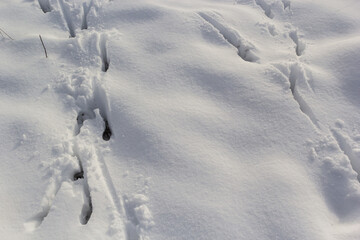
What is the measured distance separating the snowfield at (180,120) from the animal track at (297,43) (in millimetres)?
13

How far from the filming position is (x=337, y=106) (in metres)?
2.27

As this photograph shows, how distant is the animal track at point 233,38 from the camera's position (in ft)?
8.60

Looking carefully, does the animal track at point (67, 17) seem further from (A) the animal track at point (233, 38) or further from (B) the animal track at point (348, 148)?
(B) the animal track at point (348, 148)

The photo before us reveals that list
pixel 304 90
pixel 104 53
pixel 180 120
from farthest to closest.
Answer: pixel 104 53, pixel 304 90, pixel 180 120

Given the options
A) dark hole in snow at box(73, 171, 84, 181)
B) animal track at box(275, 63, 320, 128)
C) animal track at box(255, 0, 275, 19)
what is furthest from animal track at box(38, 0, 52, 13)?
animal track at box(275, 63, 320, 128)

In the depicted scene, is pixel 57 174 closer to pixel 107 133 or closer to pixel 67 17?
pixel 107 133

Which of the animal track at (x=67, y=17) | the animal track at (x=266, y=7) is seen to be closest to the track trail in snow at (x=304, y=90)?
the animal track at (x=266, y=7)

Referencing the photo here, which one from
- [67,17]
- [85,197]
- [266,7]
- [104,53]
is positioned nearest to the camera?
[85,197]

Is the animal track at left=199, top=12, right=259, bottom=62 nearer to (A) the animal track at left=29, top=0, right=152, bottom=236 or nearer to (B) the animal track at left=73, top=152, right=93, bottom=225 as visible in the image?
(A) the animal track at left=29, top=0, right=152, bottom=236

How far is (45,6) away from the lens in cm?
300

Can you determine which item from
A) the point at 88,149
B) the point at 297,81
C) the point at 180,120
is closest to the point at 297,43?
the point at 297,81

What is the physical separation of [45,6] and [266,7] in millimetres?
2190

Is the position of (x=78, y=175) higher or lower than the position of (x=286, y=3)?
lower

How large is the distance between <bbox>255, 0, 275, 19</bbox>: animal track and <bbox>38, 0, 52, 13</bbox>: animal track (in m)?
2.07
